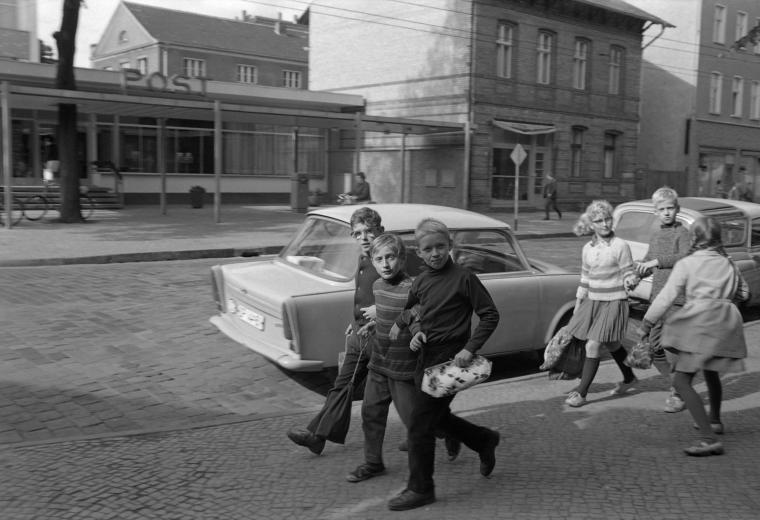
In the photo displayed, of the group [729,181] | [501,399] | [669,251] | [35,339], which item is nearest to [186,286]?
[35,339]

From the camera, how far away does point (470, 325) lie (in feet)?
13.0

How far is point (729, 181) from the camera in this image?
38656 millimetres

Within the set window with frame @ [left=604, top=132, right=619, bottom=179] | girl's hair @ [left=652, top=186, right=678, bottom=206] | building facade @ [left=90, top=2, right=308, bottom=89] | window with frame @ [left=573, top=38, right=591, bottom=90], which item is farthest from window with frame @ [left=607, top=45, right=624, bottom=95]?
girl's hair @ [left=652, top=186, right=678, bottom=206]

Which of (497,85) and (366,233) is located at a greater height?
(497,85)

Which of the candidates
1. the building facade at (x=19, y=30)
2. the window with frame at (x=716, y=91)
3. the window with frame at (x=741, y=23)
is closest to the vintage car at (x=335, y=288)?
the building facade at (x=19, y=30)

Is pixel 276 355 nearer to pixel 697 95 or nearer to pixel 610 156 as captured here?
pixel 610 156

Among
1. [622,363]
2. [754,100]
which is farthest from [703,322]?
[754,100]

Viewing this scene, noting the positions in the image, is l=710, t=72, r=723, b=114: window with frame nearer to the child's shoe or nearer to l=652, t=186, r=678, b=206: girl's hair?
l=652, t=186, r=678, b=206: girl's hair

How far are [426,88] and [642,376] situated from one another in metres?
23.9

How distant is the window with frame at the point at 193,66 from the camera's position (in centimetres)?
4709

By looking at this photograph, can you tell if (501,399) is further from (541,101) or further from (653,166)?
(653,166)

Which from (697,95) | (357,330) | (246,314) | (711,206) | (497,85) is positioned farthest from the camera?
(697,95)

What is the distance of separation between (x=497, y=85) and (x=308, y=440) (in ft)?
84.2

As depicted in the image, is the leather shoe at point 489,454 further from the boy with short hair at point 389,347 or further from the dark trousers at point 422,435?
the boy with short hair at point 389,347
